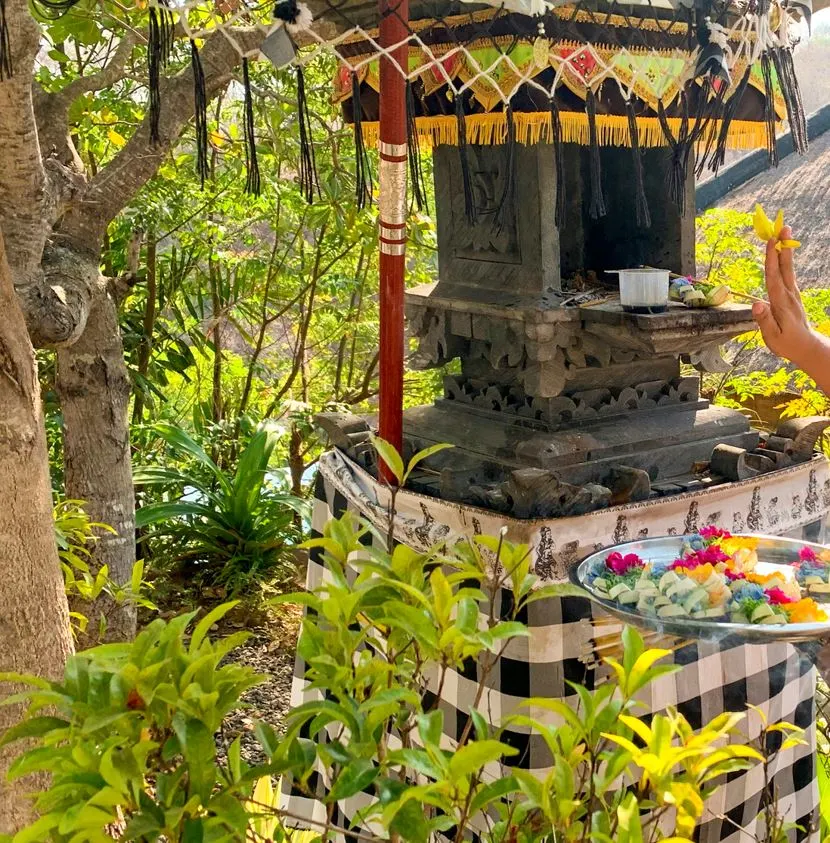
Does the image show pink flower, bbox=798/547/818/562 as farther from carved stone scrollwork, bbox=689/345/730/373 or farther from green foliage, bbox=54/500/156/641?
green foliage, bbox=54/500/156/641

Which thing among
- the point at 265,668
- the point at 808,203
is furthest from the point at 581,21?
the point at 808,203

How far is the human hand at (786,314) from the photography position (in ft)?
5.86

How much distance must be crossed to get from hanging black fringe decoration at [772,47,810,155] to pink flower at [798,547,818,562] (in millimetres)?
1062

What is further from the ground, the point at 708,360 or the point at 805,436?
the point at 708,360

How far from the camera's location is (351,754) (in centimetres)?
99

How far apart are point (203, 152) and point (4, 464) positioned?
0.73 metres

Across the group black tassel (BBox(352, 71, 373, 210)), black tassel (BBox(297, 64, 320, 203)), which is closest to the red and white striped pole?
black tassel (BBox(352, 71, 373, 210))

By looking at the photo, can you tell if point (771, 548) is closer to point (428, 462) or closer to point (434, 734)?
point (428, 462)

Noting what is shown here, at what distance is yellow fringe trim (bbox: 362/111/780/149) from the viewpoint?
218 centimetres

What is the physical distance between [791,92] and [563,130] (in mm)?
642

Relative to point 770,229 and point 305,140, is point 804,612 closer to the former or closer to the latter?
point 770,229

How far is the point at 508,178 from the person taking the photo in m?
2.18

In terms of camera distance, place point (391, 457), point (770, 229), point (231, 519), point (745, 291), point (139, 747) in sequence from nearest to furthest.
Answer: point (139, 747) < point (391, 457) < point (770, 229) < point (745, 291) < point (231, 519)

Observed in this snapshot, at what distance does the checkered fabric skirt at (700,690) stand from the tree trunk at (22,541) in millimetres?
562
